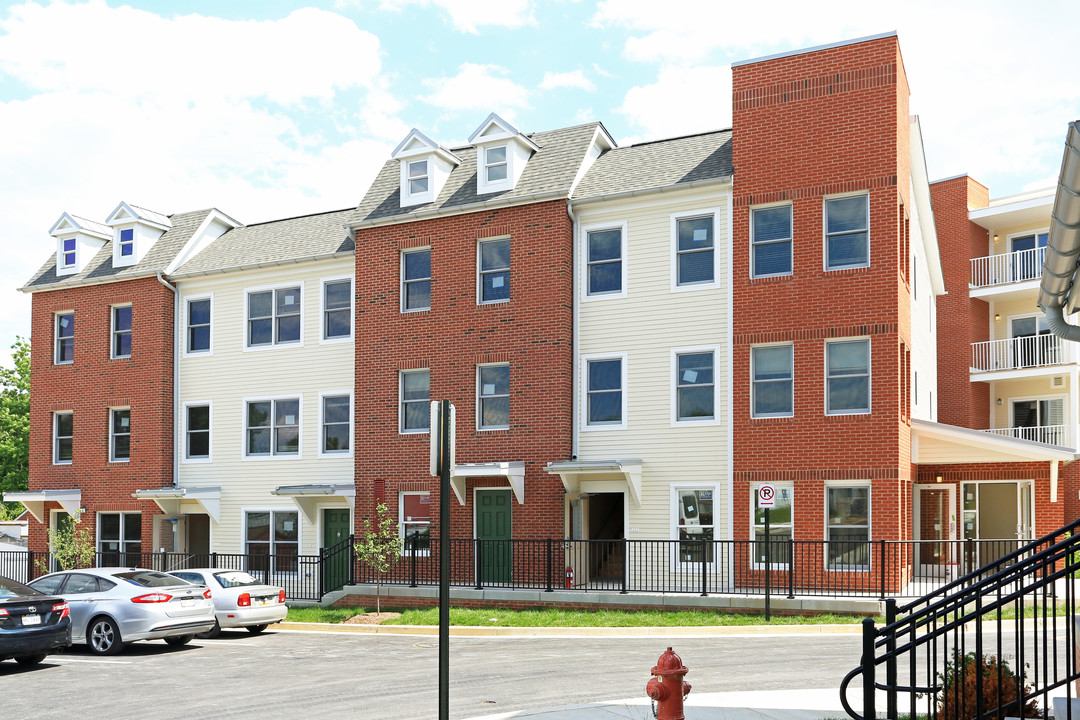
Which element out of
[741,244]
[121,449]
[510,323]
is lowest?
[121,449]

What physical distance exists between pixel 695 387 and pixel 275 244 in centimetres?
1343

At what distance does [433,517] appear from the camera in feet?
85.9

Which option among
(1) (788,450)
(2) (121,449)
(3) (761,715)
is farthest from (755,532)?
(2) (121,449)

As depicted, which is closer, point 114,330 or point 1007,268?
point 114,330

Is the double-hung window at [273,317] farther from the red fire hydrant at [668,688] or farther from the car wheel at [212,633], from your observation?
the red fire hydrant at [668,688]

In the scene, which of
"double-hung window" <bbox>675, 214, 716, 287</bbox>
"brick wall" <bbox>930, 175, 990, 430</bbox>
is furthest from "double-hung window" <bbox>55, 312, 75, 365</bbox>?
"brick wall" <bbox>930, 175, 990, 430</bbox>

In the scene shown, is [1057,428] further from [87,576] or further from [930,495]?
[87,576]

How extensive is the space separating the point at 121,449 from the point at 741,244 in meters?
19.1

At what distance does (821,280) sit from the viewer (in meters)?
22.8

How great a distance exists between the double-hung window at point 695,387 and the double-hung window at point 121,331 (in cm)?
1697

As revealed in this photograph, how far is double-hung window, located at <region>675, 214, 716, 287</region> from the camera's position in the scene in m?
24.1

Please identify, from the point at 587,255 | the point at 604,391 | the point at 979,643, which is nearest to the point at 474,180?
the point at 587,255

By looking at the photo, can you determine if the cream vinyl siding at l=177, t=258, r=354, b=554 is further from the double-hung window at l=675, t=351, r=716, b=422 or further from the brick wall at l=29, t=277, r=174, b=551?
the double-hung window at l=675, t=351, r=716, b=422

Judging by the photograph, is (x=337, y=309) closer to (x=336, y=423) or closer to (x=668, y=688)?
(x=336, y=423)
